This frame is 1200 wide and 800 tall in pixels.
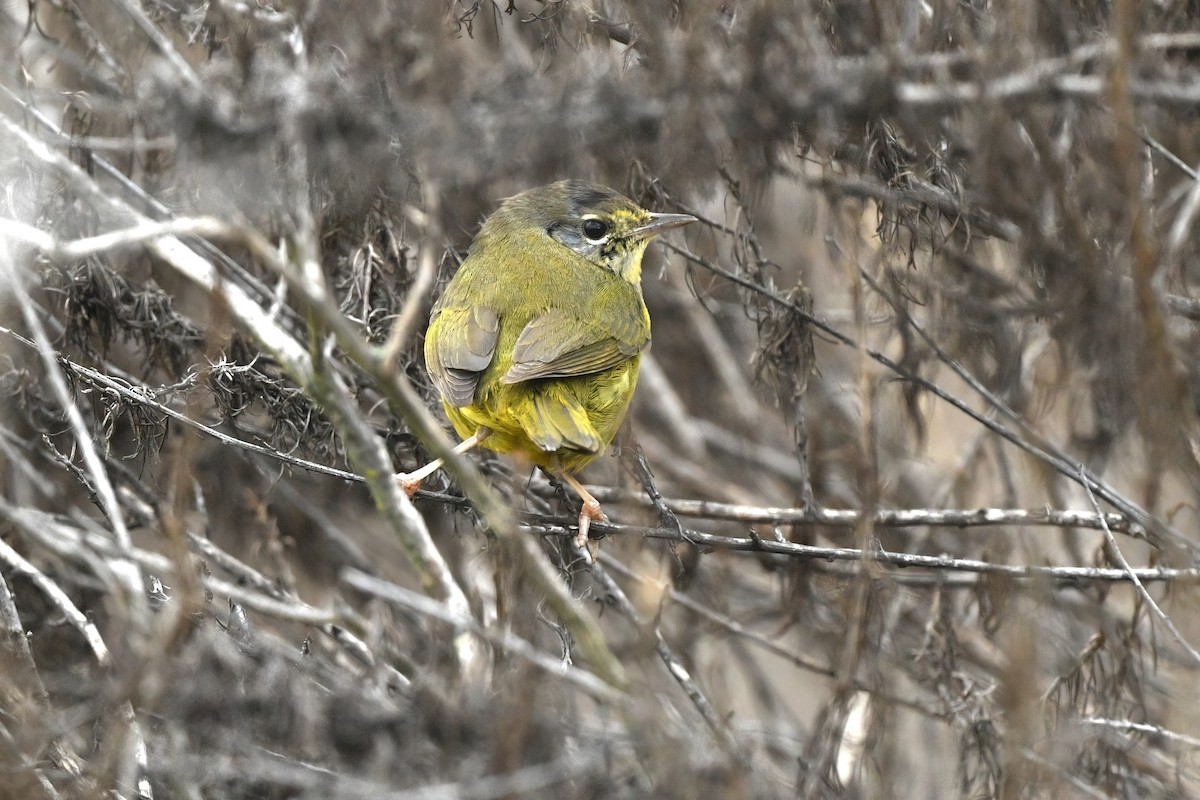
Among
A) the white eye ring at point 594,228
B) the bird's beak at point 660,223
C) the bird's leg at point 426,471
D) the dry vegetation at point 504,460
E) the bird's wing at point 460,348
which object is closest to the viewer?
the dry vegetation at point 504,460

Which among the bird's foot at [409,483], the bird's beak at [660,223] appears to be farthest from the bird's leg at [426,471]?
the bird's beak at [660,223]

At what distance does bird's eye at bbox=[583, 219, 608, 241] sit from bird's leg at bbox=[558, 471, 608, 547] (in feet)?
3.35

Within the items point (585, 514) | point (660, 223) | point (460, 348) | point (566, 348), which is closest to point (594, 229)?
point (660, 223)

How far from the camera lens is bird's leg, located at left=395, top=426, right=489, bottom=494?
4.26m

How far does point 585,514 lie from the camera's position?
4352 millimetres

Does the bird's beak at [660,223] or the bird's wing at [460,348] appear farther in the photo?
the bird's beak at [660,223]

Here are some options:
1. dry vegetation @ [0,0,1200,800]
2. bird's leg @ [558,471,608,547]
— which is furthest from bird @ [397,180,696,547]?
dry vegetation @ [0,0,1200,800]

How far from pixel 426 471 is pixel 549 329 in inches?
28.4

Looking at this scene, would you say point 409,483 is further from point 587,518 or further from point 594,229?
point 594,229

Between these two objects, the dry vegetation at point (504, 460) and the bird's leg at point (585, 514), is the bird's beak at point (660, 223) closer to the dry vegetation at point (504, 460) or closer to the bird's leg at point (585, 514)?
the dry vegetation at point (504, 460)

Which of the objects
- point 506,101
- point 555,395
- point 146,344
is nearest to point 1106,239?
point 506,101

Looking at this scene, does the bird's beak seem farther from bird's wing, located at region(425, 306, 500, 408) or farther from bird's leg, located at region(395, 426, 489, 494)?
bird's leg, located at region(395, 426, 489, 494)

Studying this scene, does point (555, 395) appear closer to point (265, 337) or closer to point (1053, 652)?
point (265, 337)

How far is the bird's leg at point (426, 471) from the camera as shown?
4258mm
